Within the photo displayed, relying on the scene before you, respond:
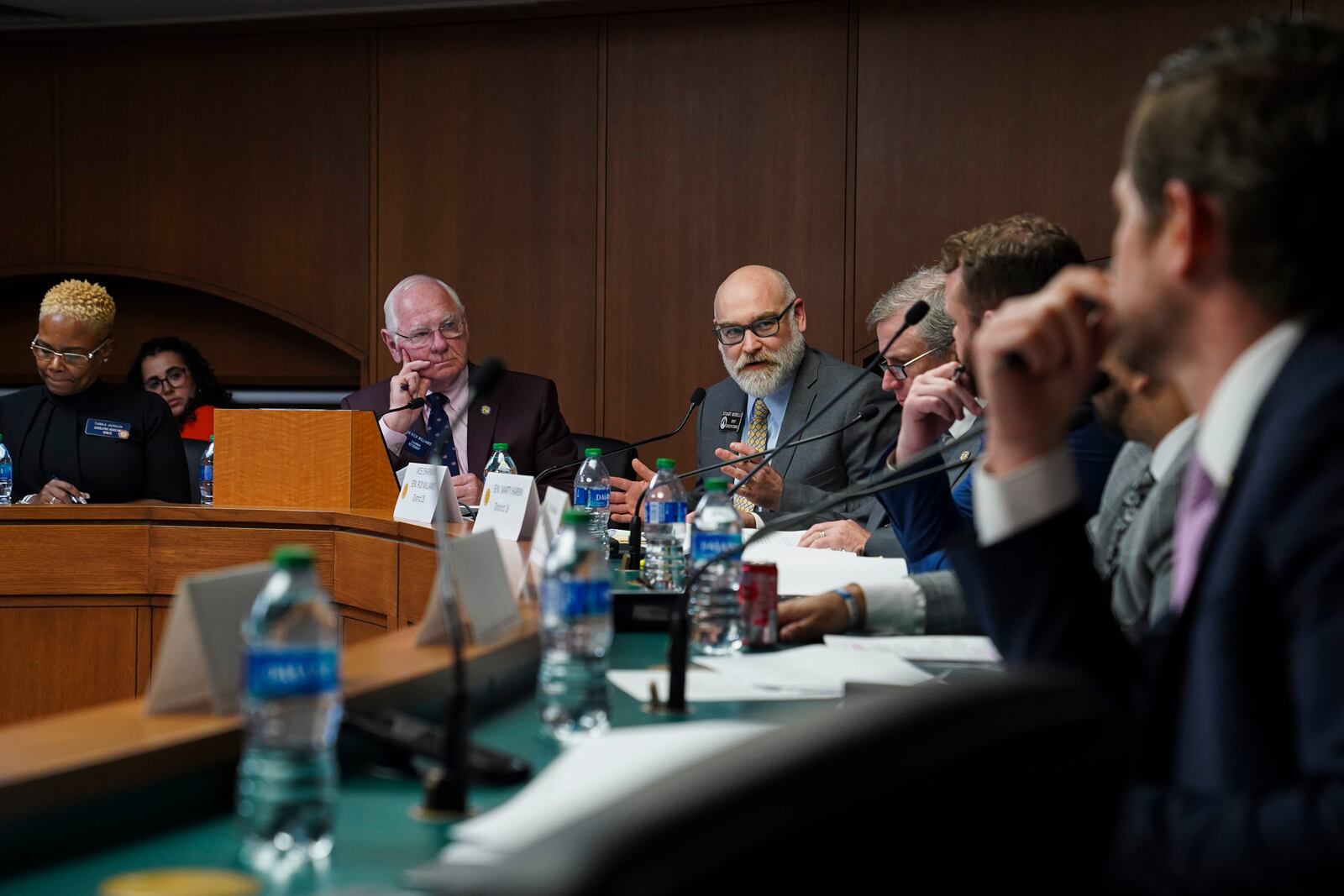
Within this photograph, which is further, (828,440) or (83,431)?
(83,431)

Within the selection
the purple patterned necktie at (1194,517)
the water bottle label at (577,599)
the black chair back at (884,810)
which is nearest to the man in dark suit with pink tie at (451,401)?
the water bottle label at (577,599)

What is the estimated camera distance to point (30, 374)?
648 cm

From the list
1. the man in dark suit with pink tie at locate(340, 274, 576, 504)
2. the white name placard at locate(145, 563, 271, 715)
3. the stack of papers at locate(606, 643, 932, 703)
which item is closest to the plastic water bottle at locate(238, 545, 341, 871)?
the white name placard at locate(145, 563, 271, 715)

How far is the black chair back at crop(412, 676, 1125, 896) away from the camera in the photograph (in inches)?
15.0

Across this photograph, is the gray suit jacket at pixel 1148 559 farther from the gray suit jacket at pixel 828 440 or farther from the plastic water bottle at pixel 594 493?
the gray suit jacket at pixel 828 440

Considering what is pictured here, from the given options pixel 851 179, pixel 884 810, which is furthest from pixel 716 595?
pixel 851 179

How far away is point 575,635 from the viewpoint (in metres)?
1.45

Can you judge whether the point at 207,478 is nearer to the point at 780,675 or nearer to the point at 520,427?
the point at 520,427

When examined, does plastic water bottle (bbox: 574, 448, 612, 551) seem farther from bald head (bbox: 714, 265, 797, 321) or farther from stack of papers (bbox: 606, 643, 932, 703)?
stack of papers (bbox: 606, 643, 932, 703)

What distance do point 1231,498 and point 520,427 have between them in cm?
358

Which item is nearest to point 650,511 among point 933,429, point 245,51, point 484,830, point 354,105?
point 933,429

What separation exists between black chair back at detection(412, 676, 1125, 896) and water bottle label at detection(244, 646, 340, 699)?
602 mm

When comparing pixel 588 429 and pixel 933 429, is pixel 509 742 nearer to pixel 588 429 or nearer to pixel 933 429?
pixel 933 429

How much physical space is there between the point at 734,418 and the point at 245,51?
3.20m
